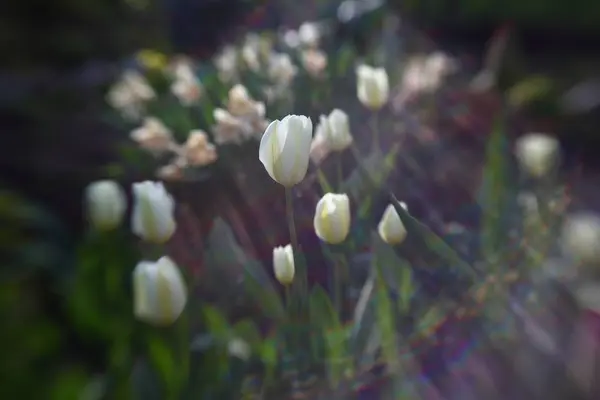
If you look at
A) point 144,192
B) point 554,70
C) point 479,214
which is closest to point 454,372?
point 479,214

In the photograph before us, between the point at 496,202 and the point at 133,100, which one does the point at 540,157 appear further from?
the point at 133,100

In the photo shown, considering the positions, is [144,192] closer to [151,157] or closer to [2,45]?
[151,157]

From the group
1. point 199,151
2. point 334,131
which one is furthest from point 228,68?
point 334,131

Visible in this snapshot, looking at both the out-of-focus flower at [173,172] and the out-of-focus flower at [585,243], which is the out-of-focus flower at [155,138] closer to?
the out-of-focus flower at [173,172]

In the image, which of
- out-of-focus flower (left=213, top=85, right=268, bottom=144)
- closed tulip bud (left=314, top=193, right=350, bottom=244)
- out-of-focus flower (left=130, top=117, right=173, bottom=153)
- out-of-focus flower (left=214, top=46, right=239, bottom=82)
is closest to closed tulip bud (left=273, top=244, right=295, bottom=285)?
closed tulip bud (left=314, top=193, right=350, bottom=244)

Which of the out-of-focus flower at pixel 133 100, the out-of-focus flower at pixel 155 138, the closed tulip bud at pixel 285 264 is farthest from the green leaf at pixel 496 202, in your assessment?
the out-of-focus flower at pixel 133 100

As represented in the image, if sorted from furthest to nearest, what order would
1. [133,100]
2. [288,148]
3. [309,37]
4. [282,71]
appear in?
[133,100]
[309,37]
[282,71]
[288,148]
